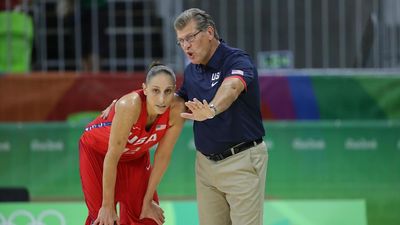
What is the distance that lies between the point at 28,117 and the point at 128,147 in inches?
163

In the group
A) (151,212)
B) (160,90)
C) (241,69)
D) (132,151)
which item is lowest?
(151,212)

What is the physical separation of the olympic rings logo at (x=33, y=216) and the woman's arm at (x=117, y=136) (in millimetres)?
1633

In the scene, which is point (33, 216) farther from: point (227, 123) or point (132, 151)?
point (227, 123)

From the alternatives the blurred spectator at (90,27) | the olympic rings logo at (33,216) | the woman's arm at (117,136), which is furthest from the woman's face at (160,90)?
the blurred spectator at (90,27)

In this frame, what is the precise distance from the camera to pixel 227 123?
15.9 ft

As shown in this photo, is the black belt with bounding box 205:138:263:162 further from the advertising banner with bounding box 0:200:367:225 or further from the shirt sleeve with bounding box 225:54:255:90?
the advertising banner with bounding box 0:200:367:225

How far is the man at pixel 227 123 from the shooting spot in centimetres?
484

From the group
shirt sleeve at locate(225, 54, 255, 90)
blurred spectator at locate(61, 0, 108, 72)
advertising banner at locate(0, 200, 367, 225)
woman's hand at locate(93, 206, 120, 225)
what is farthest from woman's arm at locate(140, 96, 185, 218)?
blurred spectator at locate(61, 0, 108, 72)

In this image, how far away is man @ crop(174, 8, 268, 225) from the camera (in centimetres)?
484

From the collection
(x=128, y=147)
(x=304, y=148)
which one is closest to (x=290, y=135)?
(x=304, y=148)

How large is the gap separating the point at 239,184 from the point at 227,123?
40 centimetres

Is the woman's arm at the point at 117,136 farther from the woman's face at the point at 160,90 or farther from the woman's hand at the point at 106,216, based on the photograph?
the woman's face at the point at 160,90

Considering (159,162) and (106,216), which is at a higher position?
(159,162)

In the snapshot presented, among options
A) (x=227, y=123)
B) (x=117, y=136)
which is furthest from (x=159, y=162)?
Result: (x=227, y=123)
